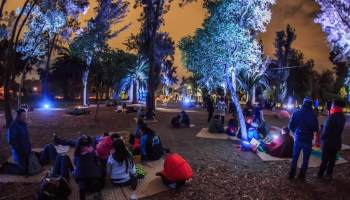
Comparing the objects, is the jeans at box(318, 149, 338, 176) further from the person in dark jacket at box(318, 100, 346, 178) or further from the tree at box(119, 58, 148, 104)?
the tree at box(119, 58, 148, 104)

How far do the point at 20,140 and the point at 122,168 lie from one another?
2717mm

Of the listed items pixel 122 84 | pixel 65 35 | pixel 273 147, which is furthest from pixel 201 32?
pixel 122 84

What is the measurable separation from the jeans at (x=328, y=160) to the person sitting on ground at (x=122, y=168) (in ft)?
15.4

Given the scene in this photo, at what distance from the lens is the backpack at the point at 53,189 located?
22.6ft

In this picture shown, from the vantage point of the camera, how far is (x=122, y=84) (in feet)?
208

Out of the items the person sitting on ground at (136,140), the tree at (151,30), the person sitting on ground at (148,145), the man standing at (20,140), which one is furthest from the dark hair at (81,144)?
the tree at (151,30)

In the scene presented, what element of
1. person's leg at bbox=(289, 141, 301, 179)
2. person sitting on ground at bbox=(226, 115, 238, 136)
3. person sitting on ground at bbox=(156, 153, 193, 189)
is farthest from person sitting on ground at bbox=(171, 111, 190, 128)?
person sitting on ground at bbox=(156, 153, 193, 189)

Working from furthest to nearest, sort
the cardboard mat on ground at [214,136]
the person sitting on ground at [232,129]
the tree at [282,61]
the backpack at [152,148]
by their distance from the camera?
the tree at [282,61]
the person sitting on ground at [232,129]
the cardboard mat on ground at [214,136]
the backpack at [152,148]

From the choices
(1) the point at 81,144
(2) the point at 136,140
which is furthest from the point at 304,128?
(2) the point at 136,140

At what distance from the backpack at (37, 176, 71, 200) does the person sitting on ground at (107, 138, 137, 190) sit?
3.64 feet

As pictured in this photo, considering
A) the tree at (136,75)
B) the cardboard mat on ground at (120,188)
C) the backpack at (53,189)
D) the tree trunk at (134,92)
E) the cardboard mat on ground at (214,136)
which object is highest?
the tree at (136,75)

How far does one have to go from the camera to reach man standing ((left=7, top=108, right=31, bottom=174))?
339 inches

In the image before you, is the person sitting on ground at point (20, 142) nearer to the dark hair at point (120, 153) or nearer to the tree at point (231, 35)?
the dark hair at point (120, 153)

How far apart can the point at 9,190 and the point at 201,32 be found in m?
9.90
